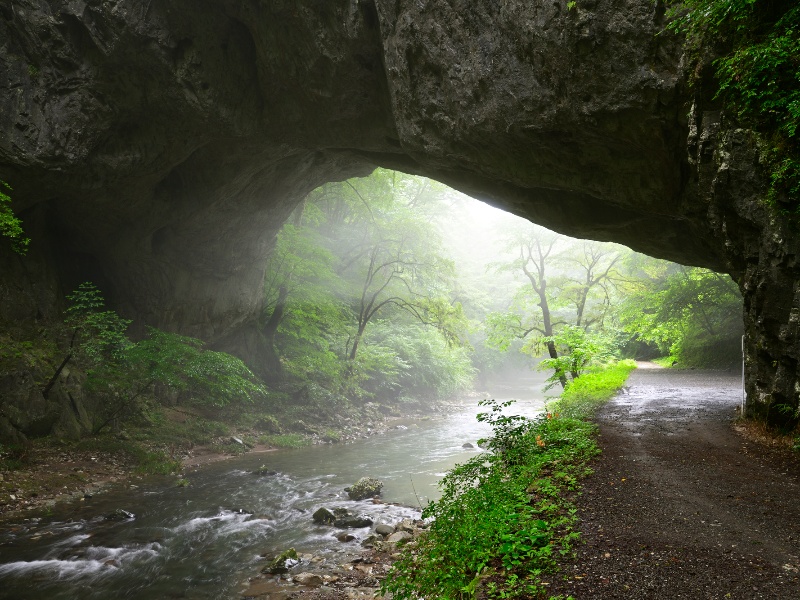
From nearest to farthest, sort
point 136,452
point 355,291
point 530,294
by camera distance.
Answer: point 136,452
point 530,294
point 355,291

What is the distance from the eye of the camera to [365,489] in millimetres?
11578

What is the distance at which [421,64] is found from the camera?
9.70 metres

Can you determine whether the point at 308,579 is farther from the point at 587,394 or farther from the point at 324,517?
the point at 587,394

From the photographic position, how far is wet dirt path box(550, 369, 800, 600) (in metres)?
3.40

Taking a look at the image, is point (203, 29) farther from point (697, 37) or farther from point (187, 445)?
point (187, 445)

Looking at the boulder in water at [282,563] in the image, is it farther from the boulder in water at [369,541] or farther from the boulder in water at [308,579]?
the boulder in water at [369,541]

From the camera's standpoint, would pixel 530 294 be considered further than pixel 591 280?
Yes

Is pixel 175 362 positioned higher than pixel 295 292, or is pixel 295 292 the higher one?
pixel 295 292

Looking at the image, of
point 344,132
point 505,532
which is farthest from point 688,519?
point 344,132

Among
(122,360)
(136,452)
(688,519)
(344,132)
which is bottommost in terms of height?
(136,452)

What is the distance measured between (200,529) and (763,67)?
37.8ft

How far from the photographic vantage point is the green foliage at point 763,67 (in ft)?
18.3

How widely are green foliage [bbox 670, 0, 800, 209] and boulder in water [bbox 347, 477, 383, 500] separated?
979 centimetres

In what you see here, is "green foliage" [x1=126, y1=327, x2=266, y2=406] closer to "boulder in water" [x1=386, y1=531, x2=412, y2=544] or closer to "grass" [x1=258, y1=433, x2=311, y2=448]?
"grass" [x1=258, y1=433, x2=311, y2=448]
